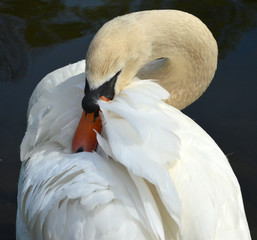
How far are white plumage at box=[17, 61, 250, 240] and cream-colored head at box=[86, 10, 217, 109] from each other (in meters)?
0.17

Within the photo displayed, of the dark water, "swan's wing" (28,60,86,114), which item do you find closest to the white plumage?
"swan's wing" (28,60,86,114)

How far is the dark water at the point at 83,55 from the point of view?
12.7 ft

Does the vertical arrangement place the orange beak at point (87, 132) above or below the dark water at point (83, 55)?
above

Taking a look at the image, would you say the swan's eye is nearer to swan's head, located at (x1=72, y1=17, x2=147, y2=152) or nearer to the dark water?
swan's head, located at (x1=72, y1=17, x2=147, y2=152)

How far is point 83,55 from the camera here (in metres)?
4.78

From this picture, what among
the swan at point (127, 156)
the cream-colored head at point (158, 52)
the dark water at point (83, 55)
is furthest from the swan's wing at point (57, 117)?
the dark water at point (83, 55)

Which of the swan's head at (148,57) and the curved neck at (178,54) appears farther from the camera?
the curved neck at (178,54)

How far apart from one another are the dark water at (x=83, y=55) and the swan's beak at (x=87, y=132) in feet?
4.41

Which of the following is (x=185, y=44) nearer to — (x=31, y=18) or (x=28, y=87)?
(x=28, y=87)

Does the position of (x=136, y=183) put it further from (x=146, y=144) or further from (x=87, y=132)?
(x=87, y=132)

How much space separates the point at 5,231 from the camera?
135 inches

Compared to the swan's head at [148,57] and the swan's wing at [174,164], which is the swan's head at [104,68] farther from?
the swan's wing at [174,164]

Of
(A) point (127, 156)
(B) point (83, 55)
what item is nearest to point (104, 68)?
(A) point (127, 156)

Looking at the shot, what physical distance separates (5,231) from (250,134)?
220 cm
